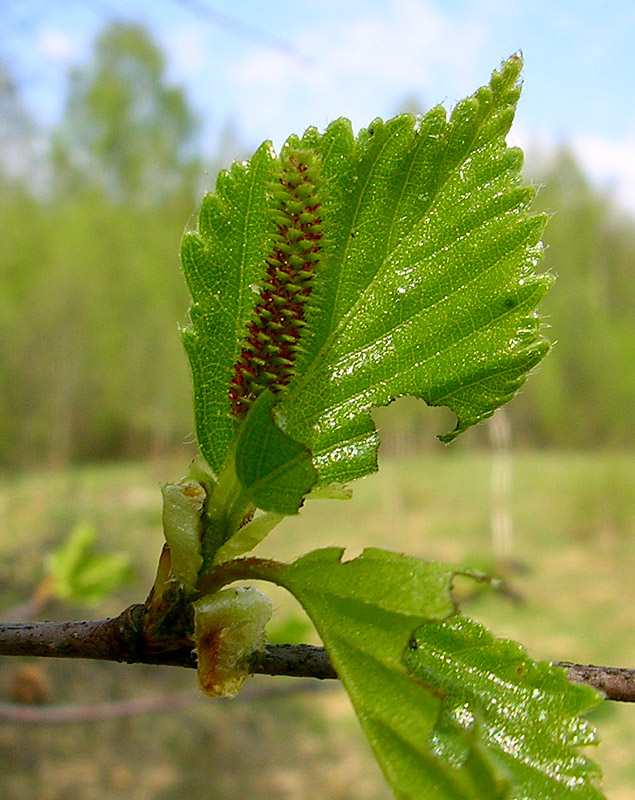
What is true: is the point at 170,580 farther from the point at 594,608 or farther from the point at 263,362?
the point at 594,608

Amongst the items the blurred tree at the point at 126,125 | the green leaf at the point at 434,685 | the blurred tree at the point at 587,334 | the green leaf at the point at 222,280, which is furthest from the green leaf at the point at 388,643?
the blurred tree at the point at 587,334

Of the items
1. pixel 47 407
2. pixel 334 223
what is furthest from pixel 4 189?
pixel 334 223

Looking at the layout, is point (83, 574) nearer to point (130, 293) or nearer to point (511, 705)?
point (511, 705)

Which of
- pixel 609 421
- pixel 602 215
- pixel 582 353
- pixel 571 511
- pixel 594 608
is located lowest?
pixel 594 608

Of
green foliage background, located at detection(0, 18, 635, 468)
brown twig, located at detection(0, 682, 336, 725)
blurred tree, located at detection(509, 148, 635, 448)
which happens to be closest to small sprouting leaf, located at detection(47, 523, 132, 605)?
brown twig, located at detection(0, 682, 336, 725)

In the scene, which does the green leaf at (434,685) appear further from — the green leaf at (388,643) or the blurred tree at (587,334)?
the blurred tree at (587,334)

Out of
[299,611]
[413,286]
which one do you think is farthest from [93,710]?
[299,611]

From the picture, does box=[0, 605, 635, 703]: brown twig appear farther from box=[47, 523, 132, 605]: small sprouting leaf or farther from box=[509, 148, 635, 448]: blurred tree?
box=[509, 148, 635, 448]: blurred tree
